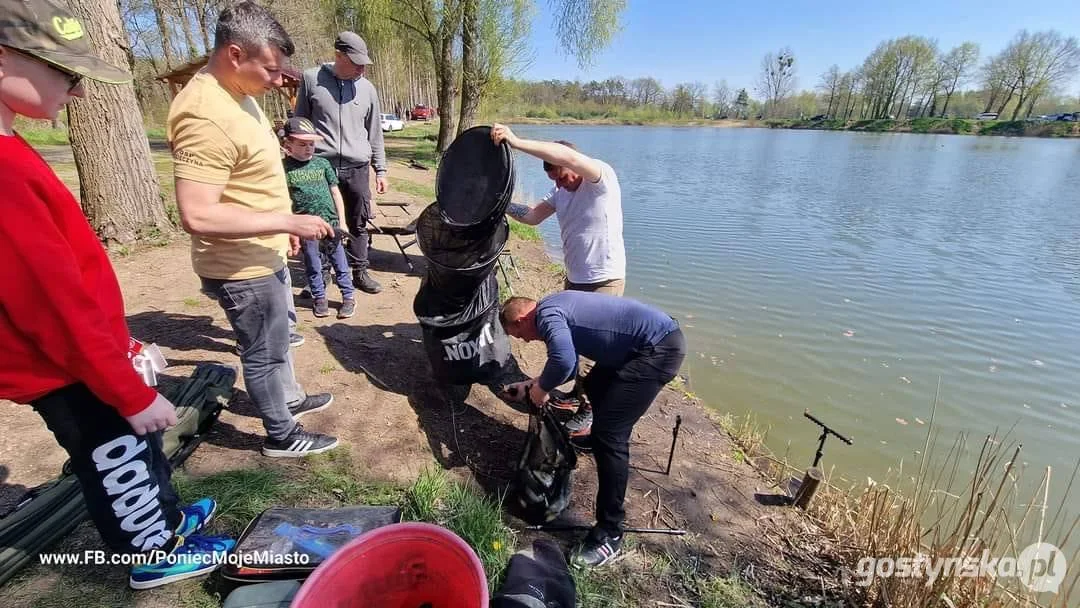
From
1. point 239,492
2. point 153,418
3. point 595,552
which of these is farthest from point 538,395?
point 153,418

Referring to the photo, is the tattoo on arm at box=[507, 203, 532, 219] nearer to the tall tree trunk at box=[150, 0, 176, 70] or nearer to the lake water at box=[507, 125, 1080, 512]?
the lake water at box=[507, 125, 1080, 512]

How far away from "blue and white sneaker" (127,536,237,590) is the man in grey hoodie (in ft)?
10.1

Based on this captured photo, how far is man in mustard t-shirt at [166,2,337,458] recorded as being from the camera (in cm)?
189

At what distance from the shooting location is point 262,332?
233 cm

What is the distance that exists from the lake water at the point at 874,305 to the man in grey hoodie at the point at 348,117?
12.2 ft

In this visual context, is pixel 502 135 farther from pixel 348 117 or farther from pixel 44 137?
pixel 44 137

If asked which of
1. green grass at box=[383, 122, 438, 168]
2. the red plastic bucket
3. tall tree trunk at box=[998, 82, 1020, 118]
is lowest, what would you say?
the red plastic bucket

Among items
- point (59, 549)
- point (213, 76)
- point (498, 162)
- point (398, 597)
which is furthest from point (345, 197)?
point (398, 597)

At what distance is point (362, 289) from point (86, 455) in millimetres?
3410

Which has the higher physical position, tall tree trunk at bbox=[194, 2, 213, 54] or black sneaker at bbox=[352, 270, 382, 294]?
tall tree trunk at bbox=[194, 2, 213, 54]

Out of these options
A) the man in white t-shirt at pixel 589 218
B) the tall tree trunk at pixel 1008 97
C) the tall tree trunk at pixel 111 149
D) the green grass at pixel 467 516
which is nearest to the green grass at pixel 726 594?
the green grass at pixel 467 516

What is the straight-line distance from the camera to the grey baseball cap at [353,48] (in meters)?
3.89

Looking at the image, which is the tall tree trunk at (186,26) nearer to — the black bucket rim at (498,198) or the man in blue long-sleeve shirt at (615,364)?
the black bucket rim at (498,198)

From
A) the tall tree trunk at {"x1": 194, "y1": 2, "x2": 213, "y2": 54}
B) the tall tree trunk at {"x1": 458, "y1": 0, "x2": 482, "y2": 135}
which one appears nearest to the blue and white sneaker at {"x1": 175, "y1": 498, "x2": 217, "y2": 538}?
the tall tree trunk at {"x1": 458, "y1": 0, "x2": 482, "y2": 135}
